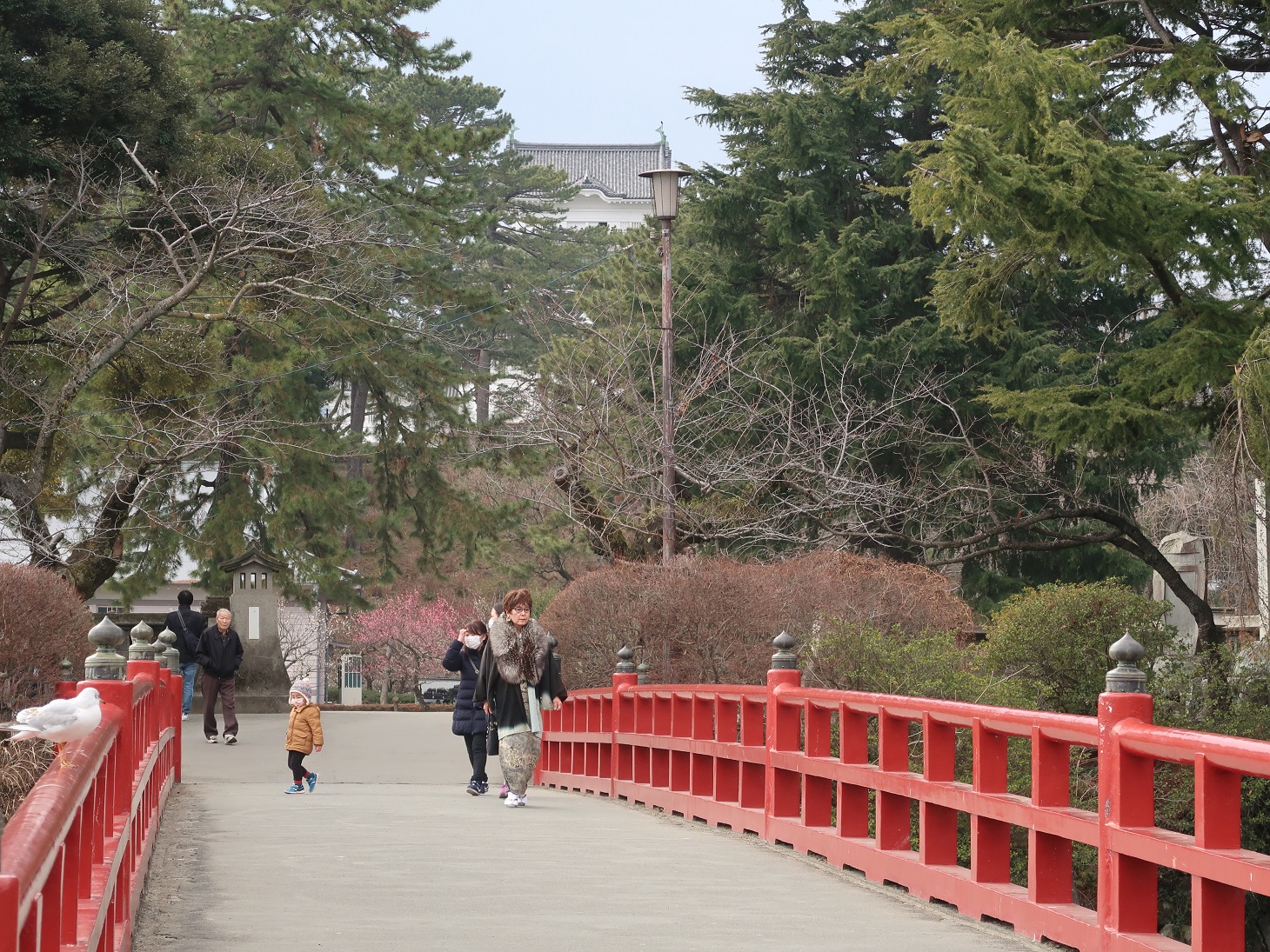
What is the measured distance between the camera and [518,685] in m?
13.2

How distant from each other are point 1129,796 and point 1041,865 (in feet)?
2.73

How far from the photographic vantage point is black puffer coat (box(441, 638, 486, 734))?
15.1 meters

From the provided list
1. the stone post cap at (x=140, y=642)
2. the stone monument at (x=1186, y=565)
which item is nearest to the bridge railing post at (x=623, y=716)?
the stone post cap at (x=140, y=642)

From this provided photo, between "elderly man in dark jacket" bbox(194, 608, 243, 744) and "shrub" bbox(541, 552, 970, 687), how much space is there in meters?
4.48

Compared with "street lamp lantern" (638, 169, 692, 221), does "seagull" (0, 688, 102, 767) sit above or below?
below

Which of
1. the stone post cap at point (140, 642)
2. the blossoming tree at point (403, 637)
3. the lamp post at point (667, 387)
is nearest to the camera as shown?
the stone post cap at point (140, 642)

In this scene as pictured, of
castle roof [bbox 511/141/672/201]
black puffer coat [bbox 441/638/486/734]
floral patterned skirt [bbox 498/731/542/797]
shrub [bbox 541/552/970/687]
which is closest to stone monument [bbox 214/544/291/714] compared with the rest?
shrub [bbox 541/552/970/687]

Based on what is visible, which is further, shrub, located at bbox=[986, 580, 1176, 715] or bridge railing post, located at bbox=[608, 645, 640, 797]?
bridge railing post, located at bbox=[608, 645, 640, 797]

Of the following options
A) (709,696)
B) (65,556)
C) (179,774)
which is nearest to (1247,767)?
(709,696)

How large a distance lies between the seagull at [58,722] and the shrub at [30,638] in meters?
8.73

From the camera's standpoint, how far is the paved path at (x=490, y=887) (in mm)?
6828

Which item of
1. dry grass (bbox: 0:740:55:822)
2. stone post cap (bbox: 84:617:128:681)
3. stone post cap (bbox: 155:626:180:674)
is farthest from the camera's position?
stone post cap (bbox: 155:626:180:674)

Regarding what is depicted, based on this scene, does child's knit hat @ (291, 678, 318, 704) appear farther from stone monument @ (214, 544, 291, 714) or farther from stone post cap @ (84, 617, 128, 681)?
A: stone monument @ (214, 544, 291, 714)

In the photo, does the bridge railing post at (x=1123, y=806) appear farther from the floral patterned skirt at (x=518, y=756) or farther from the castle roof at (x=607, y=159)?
the castle roof at (x=607, y=159)
